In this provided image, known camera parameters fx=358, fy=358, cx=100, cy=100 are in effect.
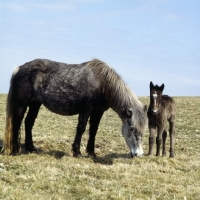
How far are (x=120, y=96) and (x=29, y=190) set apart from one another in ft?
15.3

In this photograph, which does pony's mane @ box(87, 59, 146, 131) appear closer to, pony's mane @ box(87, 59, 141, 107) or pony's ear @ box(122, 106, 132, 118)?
pony's mane @ box(87, 59, 141, 107)

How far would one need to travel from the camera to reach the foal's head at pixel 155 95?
10.5m

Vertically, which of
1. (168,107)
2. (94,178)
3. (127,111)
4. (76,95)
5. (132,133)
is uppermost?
(76,95)

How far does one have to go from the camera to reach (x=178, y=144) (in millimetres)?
14797

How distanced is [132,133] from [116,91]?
1.28m

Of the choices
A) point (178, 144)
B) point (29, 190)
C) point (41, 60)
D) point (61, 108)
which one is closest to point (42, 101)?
point (61, 108)

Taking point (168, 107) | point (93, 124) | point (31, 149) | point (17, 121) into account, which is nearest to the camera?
point (17, 121)

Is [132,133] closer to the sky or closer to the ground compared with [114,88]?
closer to the ground

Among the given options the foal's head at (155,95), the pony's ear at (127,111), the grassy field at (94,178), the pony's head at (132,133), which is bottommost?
the grassy field at (94,178)

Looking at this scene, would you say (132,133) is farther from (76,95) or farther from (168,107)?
(168,107)

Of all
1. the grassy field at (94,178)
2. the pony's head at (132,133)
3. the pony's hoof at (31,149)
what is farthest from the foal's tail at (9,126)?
the pony's head at (132,133)

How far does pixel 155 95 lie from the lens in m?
10.5

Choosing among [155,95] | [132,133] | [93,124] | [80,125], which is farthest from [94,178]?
[155,95]

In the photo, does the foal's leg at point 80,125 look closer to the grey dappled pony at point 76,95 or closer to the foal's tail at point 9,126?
the grey dappled pony at point 76,95
